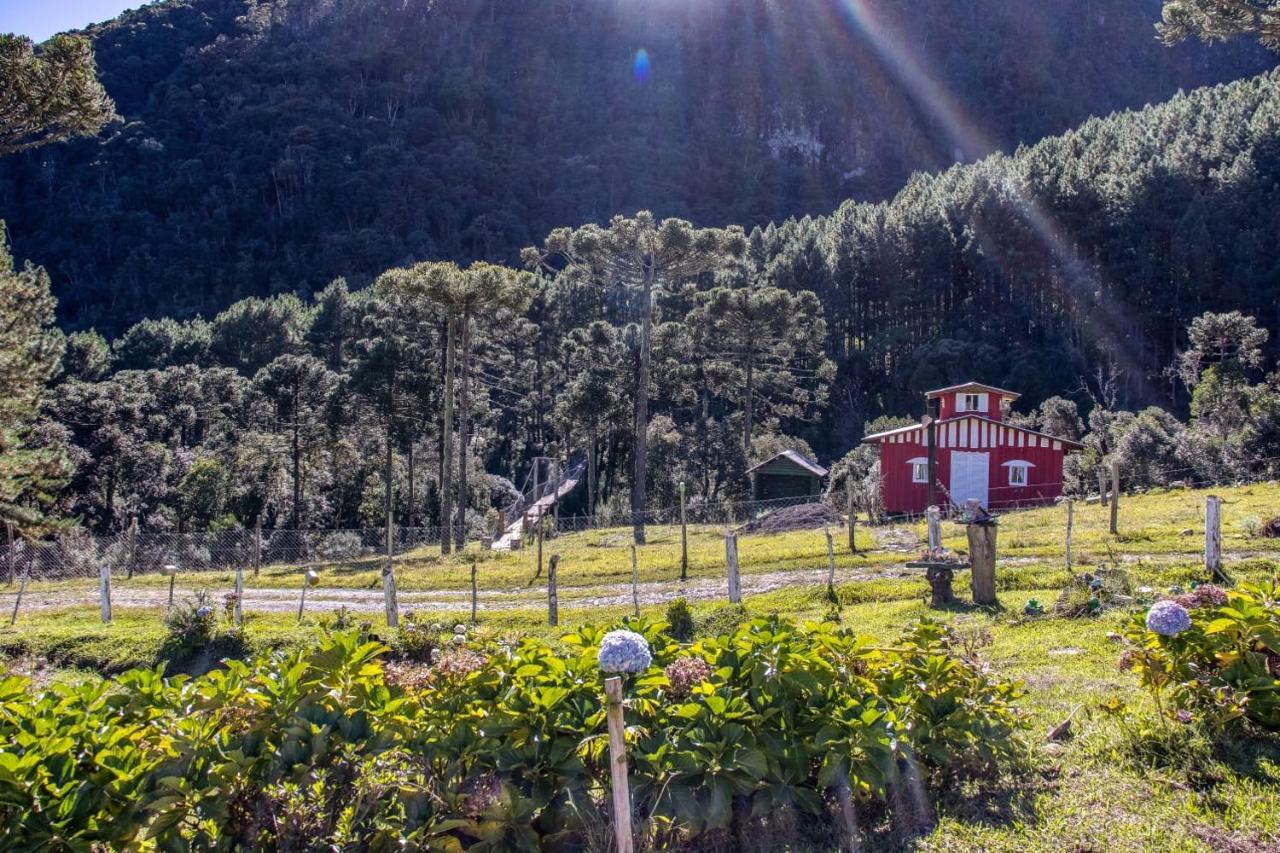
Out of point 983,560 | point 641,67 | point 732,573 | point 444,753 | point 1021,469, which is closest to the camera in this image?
point 444,753

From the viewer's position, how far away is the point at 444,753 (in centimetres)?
405

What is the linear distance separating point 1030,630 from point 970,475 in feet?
79.3

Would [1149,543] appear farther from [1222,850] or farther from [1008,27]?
[1008,27]

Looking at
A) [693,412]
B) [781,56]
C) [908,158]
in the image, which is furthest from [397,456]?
[781,56]

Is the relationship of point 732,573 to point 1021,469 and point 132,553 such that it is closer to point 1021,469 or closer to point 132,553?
point 132,553

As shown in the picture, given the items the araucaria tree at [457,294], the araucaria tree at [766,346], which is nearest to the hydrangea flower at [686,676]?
the araucaria tree at [457,294]

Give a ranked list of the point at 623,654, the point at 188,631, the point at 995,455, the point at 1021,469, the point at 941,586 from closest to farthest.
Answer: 1. the point at 623,654
2. the point at 941,586
3. the point at 188,631
4. the point at 1021,469
5. the point at 995,455

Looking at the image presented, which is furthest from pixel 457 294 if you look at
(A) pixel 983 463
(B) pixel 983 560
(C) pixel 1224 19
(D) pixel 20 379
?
(C) pixel 1224 19

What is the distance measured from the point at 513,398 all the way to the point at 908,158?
109865 mm

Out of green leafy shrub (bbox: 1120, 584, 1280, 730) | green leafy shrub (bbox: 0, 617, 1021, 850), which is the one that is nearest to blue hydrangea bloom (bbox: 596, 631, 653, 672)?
green leafy shrub (bbox: 0, 617, 1021, 850)

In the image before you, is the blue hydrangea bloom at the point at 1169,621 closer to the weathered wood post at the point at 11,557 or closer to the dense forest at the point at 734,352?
the weathered wood post at the point at 11,557

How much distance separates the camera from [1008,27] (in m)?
161

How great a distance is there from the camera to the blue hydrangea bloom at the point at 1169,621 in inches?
188

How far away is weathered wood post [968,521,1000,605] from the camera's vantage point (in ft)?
38.6
